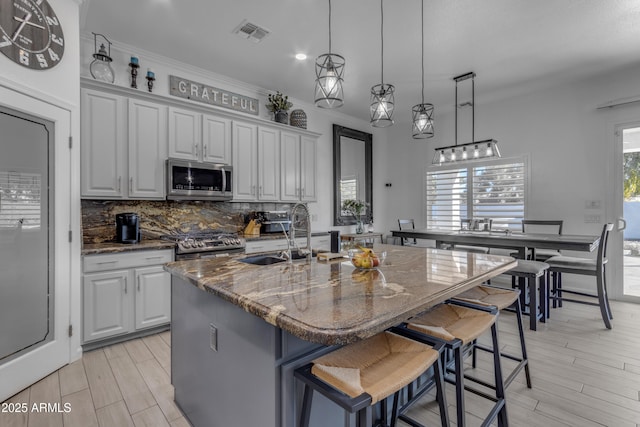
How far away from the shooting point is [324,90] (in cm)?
211

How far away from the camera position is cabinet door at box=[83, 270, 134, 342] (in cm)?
263

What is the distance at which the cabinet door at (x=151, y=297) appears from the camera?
2871 millimetres

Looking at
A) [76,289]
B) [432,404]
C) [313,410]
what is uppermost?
[76,289]

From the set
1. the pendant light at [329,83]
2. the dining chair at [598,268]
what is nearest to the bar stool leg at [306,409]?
the pendant light at [329,83]

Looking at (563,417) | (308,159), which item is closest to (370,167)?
(308,159)

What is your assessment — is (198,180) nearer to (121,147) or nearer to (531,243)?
(121,147)

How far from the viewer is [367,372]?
3.44 feet

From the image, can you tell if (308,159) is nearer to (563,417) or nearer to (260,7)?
(260,7)

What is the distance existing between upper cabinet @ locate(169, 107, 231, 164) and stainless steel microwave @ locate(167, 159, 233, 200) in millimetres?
109

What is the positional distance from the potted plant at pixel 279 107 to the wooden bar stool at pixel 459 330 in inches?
134

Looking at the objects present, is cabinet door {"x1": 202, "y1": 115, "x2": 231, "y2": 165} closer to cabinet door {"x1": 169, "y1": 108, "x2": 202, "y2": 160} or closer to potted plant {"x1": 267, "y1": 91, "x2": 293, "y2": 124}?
cabinet door {"x1": 169, "y1": 108, "x2": 202, "y2": 160}

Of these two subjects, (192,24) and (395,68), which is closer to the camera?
(192,24)

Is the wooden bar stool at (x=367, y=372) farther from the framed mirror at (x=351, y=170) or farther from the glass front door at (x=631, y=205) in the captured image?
the glass front door at (x=631, y=205)

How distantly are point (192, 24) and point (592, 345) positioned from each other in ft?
15.2
